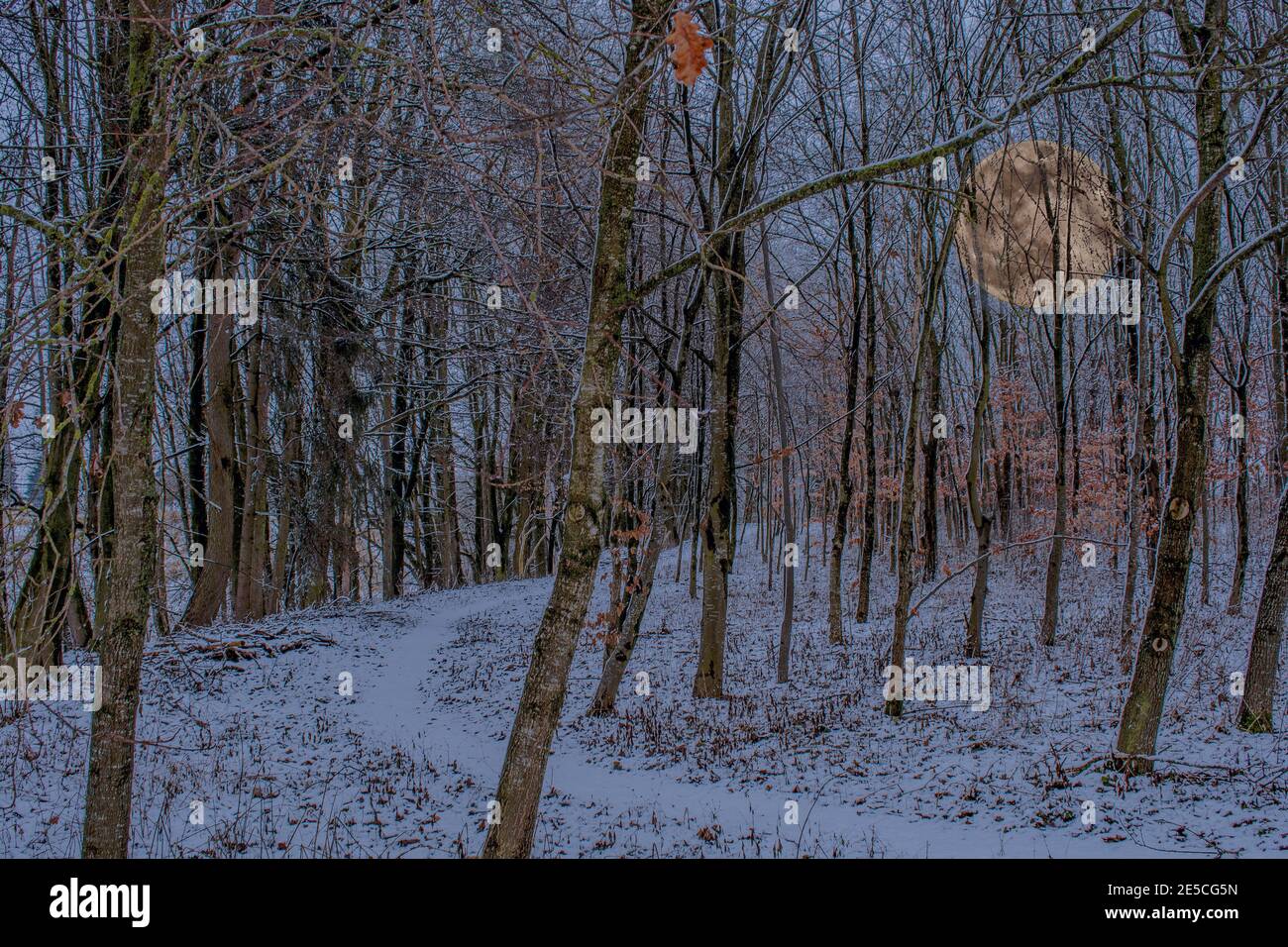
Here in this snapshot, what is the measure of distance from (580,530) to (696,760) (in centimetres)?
496

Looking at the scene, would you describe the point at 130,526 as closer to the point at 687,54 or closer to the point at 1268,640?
the point at 687,54

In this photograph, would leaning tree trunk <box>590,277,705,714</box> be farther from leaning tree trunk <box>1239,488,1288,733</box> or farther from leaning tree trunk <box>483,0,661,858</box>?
leaning tree trunk <box>1239,488,1288,733</box>

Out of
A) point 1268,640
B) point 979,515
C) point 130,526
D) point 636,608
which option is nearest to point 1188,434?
point 1268,640

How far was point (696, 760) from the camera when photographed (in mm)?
8000

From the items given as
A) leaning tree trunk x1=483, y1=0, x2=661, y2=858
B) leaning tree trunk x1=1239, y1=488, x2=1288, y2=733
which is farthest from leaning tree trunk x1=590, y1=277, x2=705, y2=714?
leaning tree trunk x1=1239, y1=488, x2=1288, y2=733

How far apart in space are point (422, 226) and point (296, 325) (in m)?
3.65

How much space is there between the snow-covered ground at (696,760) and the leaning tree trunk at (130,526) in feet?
0.97

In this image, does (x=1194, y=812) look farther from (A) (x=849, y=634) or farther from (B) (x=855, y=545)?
(B) (x=855, y=545)

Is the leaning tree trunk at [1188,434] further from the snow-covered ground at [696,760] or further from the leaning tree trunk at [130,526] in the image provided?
the leaning tree trunk at [130,526]

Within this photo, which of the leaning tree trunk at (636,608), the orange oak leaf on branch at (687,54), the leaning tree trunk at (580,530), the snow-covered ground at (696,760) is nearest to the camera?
the orange oak leaf on branch at (687,54)

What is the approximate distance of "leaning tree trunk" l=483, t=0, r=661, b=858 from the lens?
12.7 ft

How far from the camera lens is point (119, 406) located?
3.34 metres

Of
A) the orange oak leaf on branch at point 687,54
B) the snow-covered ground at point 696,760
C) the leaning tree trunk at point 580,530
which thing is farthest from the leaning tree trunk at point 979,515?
the orange oak leaf on branch at point 687,54

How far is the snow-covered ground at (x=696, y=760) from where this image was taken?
5.55 metres
